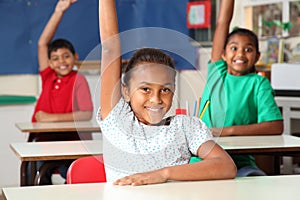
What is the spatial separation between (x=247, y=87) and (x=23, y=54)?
2.35 meters

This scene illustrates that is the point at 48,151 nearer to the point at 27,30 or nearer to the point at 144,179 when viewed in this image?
the point at 144,179

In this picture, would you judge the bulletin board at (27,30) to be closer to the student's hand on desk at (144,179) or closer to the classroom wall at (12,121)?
the classroom wall at (12,121)

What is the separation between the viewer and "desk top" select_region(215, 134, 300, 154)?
8.64 feet

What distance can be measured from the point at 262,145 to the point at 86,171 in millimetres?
859

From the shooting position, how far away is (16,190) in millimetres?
1748

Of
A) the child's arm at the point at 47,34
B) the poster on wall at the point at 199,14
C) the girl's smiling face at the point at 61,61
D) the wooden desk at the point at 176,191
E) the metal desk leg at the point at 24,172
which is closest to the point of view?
the wooden desk at the point at 176,191

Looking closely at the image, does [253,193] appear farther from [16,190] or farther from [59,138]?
[59,138]

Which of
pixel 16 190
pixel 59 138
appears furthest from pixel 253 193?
pixel 59 138

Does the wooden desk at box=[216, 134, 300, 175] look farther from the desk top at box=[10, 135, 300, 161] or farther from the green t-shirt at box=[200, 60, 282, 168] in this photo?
the green t-shirt at box=[200, 60, 282, 168]

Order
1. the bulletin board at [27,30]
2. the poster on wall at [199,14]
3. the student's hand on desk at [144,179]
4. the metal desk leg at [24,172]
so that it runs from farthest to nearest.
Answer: the poster on wall at [199,14] < the bulletin board at [27,30] < the metal desk leg at [24,172] < the student's hand on desk at [144,179]

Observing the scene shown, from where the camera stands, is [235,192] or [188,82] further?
[188,82]

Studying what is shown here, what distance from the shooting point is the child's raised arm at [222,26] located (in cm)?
308

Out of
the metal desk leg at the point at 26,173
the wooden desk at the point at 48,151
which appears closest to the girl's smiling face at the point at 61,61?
the metal desk leg at the point at 26,173

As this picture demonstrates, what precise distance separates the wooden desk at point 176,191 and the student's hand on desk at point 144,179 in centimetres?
2
